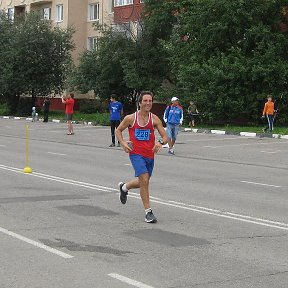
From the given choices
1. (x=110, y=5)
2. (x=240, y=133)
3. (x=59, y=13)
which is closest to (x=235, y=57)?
(x=240, y=133)

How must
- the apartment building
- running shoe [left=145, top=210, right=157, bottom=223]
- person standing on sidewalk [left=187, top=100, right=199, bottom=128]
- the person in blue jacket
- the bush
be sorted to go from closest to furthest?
running shoe [left=145, top=210, right=157, bottom=223] → the person in blue jacket → person standing on sidewalk [left=187, top=100, right=199, bottom=128] → the bush → the apartment building

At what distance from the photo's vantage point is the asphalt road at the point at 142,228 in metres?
6.16

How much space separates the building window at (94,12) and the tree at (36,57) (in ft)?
19.2

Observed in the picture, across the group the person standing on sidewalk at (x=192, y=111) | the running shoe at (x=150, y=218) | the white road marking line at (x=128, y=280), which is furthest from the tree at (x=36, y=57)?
the white road marking line at (x=128, y=280)

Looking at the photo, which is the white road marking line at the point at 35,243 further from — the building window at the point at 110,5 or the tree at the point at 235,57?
the building window at the point at 110,5

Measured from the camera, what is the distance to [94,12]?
192ft

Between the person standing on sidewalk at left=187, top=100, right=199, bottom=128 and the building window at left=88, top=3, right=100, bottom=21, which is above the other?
the building window at left=88, top=3, right=100, bottom=21

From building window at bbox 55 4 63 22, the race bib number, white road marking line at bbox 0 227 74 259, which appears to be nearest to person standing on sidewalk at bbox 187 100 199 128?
the race bib number

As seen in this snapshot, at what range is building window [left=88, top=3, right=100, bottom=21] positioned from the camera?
190 ft

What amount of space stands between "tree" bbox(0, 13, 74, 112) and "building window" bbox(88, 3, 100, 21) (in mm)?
5863

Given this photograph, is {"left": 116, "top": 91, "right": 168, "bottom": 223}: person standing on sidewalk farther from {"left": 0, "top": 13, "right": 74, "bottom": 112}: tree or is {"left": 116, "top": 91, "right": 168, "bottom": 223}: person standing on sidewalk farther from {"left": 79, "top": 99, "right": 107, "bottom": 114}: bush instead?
{"left": 0, "top": 13, "right": 74, "bottom": 112}: tree

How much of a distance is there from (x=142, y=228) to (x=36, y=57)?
146ft

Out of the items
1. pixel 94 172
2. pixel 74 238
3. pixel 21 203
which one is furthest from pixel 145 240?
pixel 94 172

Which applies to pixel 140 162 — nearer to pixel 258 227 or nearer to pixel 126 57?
pixel 258 227
